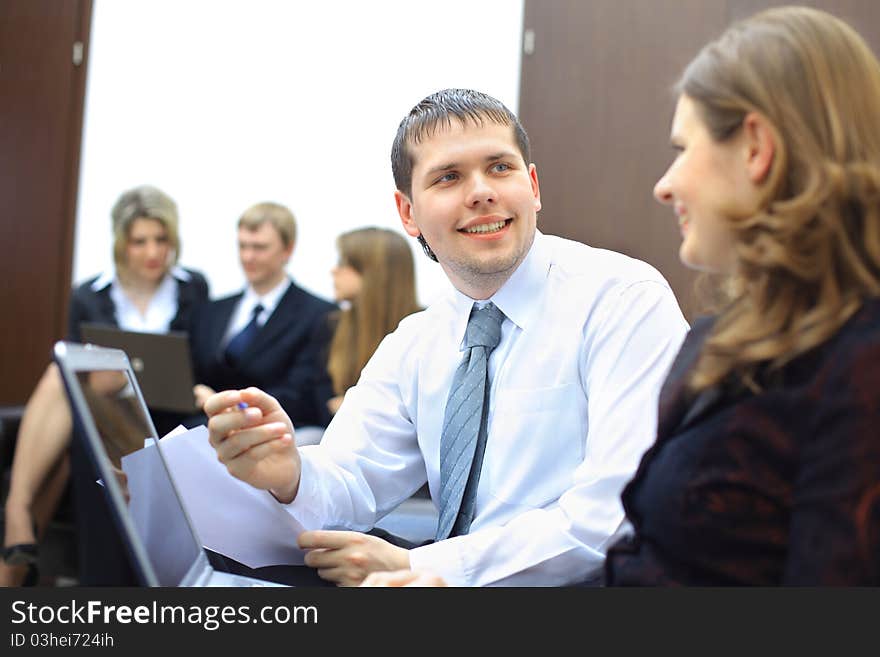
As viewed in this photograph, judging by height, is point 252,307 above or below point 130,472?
above

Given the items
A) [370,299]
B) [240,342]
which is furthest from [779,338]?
[240,342]

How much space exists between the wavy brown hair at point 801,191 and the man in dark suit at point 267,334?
8.08 ft

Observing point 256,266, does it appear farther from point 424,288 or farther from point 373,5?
point 373,5

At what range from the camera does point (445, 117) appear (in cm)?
158

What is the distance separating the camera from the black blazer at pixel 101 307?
3.50 meters

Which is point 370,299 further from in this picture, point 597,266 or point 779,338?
point 779,338

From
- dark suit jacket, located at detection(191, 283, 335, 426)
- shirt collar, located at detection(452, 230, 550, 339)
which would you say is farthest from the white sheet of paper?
dark suit jacket, located at detection(191, 283, 335, 426)

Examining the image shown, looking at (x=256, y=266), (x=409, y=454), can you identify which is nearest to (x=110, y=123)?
(x=256, y=266)

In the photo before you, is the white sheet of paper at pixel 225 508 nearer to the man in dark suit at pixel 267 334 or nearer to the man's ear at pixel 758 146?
the man's ear at pixel 758 146

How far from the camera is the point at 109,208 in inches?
158

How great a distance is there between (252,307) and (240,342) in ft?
0.56

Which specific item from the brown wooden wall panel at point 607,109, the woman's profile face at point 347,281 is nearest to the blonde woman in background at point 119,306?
the woman's profile face at point 347,281

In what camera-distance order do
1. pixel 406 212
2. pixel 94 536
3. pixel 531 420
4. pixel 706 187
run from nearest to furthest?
pixel 706 187, pixel 94 536, pixel 531 420, pixel 406 212

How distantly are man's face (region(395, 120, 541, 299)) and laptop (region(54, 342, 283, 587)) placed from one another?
57cm
